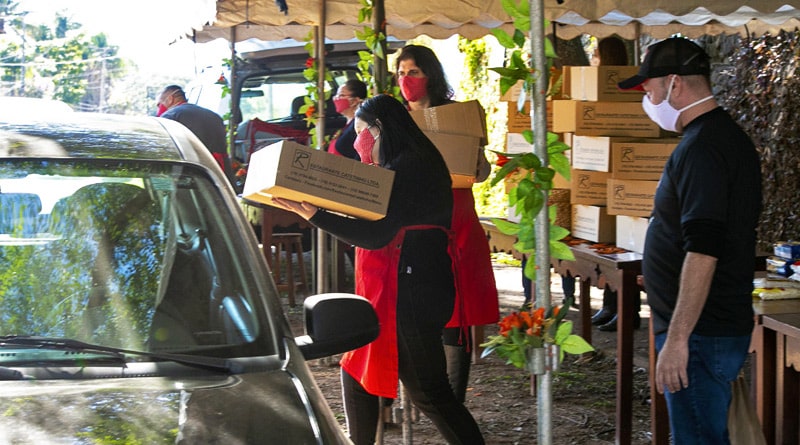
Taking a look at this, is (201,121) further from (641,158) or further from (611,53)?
(641,158)

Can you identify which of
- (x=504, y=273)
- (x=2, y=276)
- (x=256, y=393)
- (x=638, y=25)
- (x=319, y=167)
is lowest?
(x=504, y=273)

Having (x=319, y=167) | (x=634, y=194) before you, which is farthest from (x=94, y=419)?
(x=634, y=194)

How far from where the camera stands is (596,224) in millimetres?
6254

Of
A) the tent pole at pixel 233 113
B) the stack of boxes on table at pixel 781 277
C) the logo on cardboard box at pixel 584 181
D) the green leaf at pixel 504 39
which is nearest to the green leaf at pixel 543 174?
the green leaf at pixel 504 39

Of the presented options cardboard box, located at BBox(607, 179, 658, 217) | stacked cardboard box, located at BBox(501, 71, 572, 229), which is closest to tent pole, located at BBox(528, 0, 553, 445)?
cardboard box, located at BBox(607, 179, 658, 217)

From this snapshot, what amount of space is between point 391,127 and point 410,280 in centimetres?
64

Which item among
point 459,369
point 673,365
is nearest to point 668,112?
point 673,365

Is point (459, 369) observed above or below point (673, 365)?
below

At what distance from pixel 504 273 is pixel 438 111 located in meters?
7.79

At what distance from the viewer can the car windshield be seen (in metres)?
2.88

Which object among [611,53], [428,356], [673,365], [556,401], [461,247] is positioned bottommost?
[556,401]

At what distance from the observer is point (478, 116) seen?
5441 millimetres

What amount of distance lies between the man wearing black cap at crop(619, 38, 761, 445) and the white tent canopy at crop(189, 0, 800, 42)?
10.4ft

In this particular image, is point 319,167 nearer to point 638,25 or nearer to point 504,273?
point 638,25
